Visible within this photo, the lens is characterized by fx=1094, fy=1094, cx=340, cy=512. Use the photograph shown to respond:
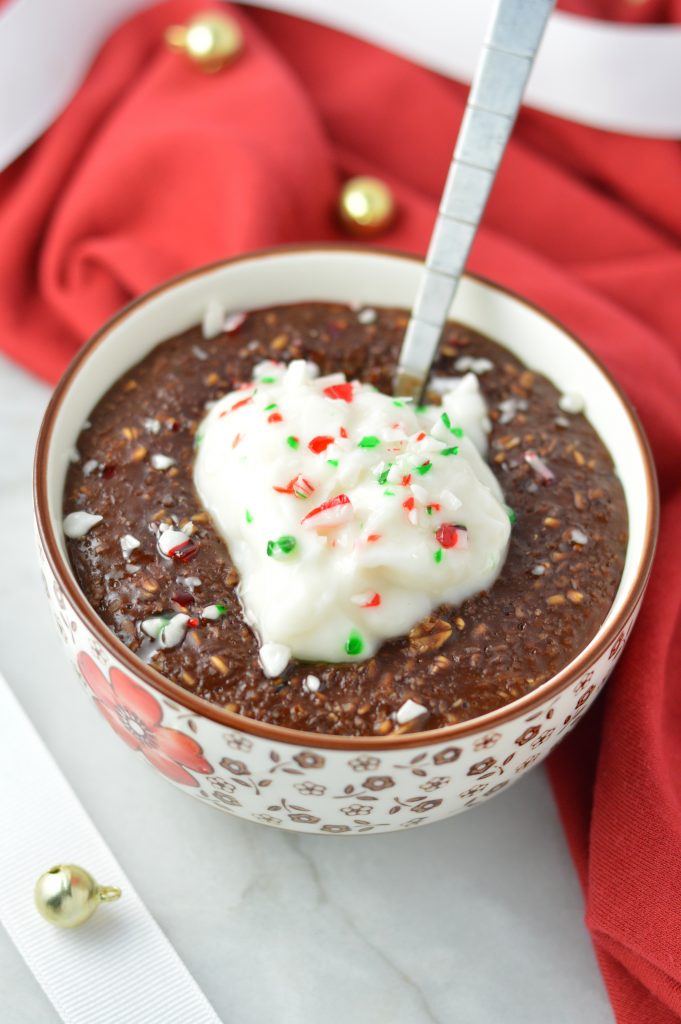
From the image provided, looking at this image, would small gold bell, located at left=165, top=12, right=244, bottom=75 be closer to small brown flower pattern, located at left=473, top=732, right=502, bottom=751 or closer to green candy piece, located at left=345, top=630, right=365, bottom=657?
green candy piece, located at left=345, top=630, right=365, bottom=657

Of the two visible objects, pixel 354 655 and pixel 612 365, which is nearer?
pixel 354 655

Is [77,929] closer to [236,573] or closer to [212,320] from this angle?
[236,573]

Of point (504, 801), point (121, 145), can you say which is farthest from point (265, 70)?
point (504, 801)

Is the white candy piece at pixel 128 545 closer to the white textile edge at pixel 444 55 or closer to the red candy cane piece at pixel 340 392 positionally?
the red candy cane piece at pixel 340 392

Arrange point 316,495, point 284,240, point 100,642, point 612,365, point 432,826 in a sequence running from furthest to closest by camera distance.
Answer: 1. point 284,240
2. point 612,365
3. point 432,826
4. point 316,495
5. point 100,642

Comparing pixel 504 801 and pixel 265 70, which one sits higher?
pixel 265 70

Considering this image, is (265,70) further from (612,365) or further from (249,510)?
(249,510)

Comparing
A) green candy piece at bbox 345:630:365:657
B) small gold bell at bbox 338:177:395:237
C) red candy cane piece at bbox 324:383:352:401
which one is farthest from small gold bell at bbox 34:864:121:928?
small gold bell at bbox 338:177:395:237

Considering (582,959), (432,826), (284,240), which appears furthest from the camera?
(284,240)
